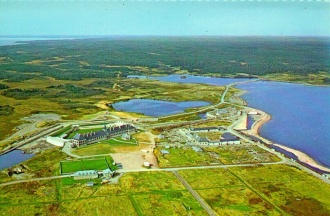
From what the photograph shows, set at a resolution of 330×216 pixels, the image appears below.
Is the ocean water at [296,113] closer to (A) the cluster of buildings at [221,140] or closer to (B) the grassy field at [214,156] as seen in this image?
(A) the cluster of buildings at [221,140]

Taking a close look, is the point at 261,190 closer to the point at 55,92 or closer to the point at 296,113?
the point at 296,113

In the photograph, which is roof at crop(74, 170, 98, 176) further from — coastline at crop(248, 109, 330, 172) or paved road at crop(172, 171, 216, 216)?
coastline at crop(248, 109, 330, 172)

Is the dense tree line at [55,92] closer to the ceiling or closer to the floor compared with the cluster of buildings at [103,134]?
closer to the floor

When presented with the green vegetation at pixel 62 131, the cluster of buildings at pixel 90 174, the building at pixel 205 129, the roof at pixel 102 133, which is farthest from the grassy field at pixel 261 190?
the green vegetation at pixel 62 131

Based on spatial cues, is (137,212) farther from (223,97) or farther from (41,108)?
(223,97)

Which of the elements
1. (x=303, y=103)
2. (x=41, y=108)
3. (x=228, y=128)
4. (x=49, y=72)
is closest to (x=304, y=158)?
(x=228, y=128)

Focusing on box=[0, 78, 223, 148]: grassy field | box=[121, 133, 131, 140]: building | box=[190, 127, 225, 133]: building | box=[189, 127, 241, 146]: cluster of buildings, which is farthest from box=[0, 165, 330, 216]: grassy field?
box=[0, 78, 223, 148]: grassy field

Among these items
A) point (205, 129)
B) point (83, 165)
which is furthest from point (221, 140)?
point (83, 165)
